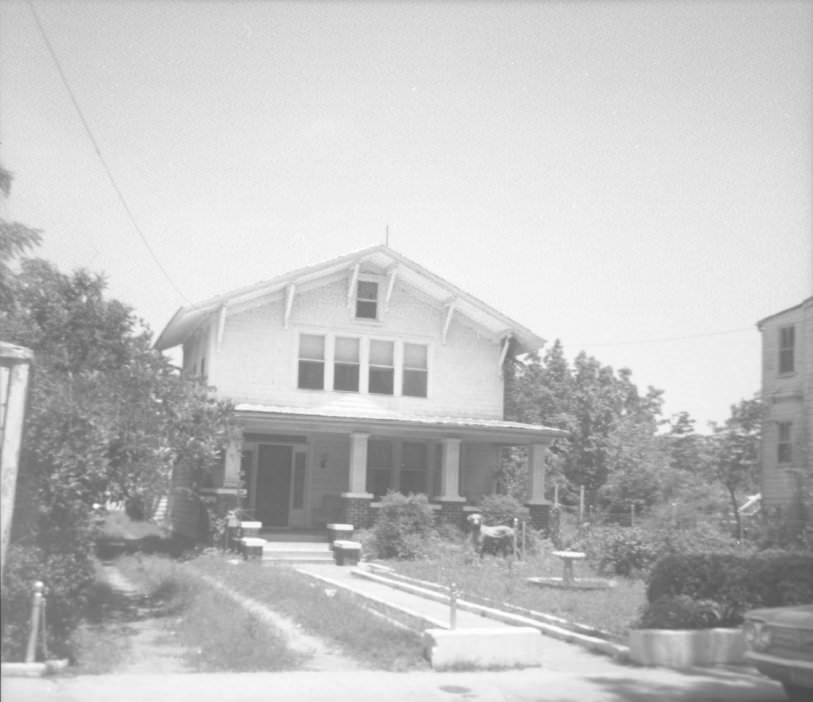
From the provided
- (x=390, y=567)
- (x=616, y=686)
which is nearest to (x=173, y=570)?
(x=390, y=567)

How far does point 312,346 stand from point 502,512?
6668 millimetres

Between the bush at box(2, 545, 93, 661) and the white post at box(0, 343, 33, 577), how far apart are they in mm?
306

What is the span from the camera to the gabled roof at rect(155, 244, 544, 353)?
81.3ft

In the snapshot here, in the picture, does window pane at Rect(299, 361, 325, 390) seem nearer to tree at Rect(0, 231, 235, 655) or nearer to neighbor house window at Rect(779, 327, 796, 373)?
tree at Rect(0, 231, 235, 655)

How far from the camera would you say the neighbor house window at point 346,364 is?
2597 cm

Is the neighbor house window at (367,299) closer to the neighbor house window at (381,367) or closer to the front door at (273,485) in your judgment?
the neighbor house window at (381,367)

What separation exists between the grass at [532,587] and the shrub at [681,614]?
650 mm

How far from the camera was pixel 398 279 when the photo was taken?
26578mm

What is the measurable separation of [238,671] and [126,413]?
4.39 meters

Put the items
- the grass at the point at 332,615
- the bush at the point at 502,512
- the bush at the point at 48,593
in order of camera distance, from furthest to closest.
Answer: the bush at the point at 502,512 → the grass at the point at 332,615 → the bush at the point at 48,593

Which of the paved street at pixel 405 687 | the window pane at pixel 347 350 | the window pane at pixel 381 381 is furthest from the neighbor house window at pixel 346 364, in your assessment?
the paved street at pixel 405 687

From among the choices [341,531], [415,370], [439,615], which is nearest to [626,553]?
[439,615]

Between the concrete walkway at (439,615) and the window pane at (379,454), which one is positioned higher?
the window pane at (379,454)

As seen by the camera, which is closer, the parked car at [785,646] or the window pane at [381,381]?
the parked car at [785,646]
